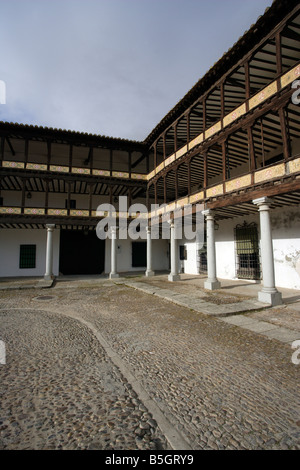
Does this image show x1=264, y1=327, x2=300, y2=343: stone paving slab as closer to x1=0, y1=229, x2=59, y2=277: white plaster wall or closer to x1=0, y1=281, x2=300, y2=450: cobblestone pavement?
x1=0, y1=281, x2=300, y2=450: cobblestone pavement

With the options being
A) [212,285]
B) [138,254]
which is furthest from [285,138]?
[138,254]

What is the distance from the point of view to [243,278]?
1323 cm

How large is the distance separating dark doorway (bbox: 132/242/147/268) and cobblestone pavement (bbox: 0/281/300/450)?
1530cm

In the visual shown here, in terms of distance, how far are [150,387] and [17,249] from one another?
18419mm

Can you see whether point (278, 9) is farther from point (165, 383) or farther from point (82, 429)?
point (82, 429)

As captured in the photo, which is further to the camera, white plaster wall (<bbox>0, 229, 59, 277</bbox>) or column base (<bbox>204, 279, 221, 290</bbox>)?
white plaster wall (<bbox>0, 229, 59, 277</bbox>)

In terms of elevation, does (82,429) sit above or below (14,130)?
below

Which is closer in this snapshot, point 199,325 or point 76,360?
point 76,360

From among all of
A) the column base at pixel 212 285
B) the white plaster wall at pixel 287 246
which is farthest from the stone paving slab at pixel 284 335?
the white plaster wall at pixel 287 246

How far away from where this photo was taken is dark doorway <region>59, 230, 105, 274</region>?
1962 centimetres

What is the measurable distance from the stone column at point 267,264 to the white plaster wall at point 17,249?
15967 millimetres

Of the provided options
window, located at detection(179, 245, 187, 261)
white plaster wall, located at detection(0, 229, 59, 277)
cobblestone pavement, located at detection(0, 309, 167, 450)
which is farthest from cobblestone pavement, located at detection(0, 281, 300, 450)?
white plaster wall, located at detection(0, 229, 59, 277)

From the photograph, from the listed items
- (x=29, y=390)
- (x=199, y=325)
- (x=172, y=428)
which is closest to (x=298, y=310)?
(x=199, y=325)
